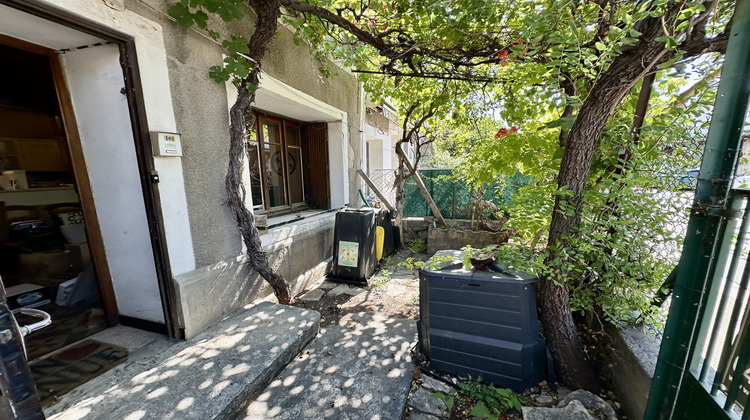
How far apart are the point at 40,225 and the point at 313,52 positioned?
4193mm

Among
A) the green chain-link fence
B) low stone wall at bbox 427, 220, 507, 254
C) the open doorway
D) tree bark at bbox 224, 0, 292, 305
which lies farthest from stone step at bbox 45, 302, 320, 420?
the green chain-link fence

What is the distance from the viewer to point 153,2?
6.75 feet

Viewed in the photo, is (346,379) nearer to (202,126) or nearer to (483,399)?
(483,399)

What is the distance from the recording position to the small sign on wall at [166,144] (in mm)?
2062

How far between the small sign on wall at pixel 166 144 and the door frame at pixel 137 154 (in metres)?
0.05

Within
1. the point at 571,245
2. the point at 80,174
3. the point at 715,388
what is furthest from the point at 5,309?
the point at 571,245

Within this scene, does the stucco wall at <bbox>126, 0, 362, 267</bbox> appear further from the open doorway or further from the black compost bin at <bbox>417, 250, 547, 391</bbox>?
the black compost bin at <bbox>417, 250, 547, 391</bbox>

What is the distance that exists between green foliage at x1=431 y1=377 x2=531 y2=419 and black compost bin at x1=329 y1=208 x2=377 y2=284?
219cm

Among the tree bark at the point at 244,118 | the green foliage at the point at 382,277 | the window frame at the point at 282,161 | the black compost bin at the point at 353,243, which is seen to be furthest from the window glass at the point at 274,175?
the green foliage at the point at 382,277

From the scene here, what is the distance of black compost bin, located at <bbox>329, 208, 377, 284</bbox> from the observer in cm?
400

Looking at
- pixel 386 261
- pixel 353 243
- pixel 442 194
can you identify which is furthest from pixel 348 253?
pixel 442 194

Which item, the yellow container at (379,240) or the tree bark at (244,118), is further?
the yellow container at (379,240)

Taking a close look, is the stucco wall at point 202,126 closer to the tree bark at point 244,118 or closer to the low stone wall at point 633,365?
the tree bark at point 244,118

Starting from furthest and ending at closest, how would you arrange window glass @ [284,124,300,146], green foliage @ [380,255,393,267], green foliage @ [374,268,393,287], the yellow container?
green foliage @ [380,255,393,267] → the yellow container → window glass @ [284,124,300,146] → green foliage @ [374,268,393,287]
